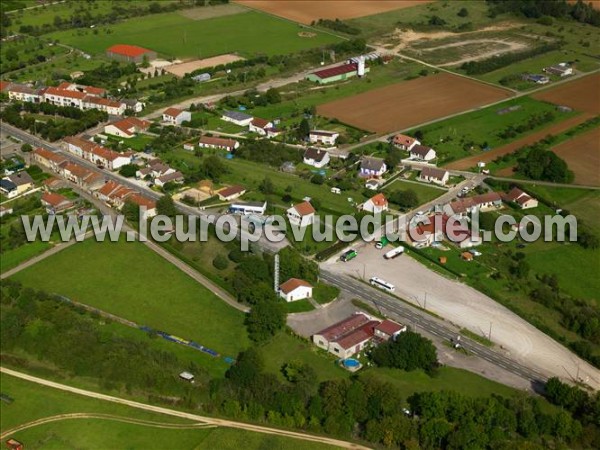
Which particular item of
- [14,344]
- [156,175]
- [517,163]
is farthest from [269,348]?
[517,163]

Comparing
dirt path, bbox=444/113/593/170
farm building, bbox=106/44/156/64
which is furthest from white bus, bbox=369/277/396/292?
farm building, bbox=106/44/156/64

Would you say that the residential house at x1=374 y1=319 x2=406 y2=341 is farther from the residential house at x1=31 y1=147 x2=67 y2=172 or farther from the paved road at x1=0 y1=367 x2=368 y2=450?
the residential house at x1=31 y1=147 x2=67 y2=172

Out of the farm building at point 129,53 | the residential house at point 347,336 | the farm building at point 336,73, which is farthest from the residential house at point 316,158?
the farm building at point 129,53

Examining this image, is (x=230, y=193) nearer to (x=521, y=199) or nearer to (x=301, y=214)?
(x=301, y=214)

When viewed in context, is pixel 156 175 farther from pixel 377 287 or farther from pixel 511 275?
pixel 511 275

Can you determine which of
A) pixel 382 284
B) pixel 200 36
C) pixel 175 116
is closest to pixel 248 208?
pixel 382 284

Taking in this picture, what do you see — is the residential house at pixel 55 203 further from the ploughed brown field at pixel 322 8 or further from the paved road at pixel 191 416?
the ploughed brown field at pixel 322 8
